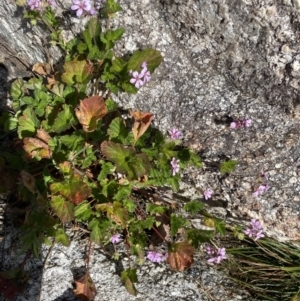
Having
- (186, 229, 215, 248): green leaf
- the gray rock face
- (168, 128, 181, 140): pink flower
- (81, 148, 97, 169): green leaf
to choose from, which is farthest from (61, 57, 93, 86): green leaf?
(186, 229, 215, 248): green leaf

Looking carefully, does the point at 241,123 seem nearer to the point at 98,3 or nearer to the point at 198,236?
the point at 198,236

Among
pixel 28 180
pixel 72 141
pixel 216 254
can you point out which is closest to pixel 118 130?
pixel 72 141

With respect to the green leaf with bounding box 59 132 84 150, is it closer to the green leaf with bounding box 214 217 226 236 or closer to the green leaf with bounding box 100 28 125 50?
the green leaf with bounding box 100 28 125 50

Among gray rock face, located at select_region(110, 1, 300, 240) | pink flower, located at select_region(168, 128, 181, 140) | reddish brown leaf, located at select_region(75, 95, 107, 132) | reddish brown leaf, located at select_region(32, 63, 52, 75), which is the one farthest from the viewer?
reddish brown leaf, located at select_region(32, 63, 52, 75)

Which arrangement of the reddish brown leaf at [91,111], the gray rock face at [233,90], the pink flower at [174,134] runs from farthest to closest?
the pink flower at [174,134] < the reddish brown leaf at [91,111] < the gray rock face at [233,90]

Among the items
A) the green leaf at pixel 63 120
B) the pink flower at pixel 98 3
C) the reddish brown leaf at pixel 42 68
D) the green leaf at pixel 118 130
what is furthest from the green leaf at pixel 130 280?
the pink flower at pixel 98 3

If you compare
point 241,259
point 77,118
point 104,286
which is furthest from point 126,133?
point 241,259

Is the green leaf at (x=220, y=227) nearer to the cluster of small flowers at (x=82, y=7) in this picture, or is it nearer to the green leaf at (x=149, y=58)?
the green leaf at (x=149, y=58)
